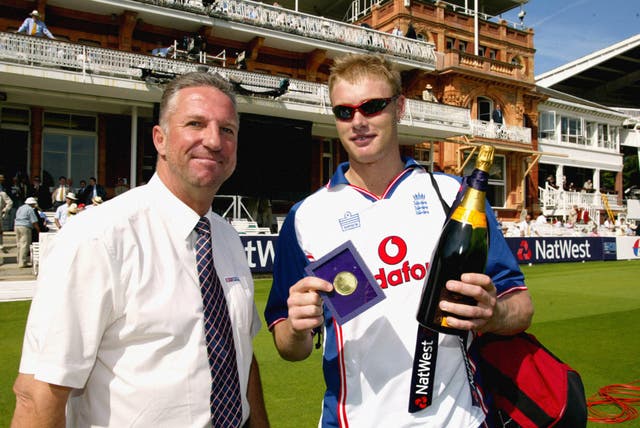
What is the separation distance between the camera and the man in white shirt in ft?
5.24

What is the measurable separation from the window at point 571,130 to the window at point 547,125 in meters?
1.25

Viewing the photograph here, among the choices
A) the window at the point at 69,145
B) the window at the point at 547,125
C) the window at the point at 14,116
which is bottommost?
the window at the point at 69,145

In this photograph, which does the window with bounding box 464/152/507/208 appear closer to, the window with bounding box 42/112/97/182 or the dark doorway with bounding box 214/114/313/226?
the dark doorway with bounding box 214/114/313/226

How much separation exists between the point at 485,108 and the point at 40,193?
24.2 m

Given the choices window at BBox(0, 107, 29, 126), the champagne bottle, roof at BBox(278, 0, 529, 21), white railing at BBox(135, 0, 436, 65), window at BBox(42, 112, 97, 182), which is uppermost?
roof at BBox(278, 0, 529, 21)

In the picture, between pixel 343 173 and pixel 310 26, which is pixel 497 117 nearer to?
pixel 310 26

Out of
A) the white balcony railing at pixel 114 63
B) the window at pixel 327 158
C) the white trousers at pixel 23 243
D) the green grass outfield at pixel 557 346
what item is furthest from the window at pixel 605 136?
the white trousers at pixel 23 243

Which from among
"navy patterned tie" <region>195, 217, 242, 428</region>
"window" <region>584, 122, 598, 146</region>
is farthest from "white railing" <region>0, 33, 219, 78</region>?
"window" <region>584, 122, 598, 146</region>

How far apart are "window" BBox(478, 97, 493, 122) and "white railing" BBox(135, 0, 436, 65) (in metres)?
5.64

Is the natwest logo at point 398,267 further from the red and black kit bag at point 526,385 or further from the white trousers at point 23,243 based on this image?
the white trousers at point 23,243

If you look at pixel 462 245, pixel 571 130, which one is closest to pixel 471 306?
pixel 462 245

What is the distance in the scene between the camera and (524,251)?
19266mm

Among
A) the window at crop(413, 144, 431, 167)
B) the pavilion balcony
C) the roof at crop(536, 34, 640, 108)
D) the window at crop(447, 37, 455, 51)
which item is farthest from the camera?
the roof at crop(536, 34, 640, 108)

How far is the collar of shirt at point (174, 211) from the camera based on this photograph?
1972mm
